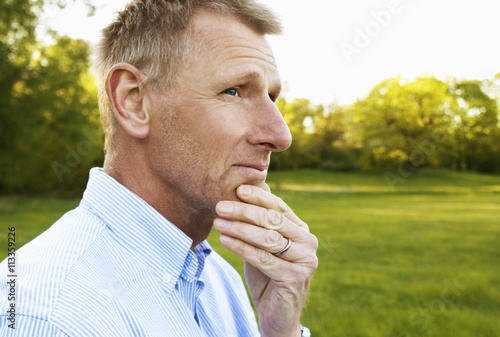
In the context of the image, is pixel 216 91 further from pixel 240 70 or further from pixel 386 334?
pixel 386 334

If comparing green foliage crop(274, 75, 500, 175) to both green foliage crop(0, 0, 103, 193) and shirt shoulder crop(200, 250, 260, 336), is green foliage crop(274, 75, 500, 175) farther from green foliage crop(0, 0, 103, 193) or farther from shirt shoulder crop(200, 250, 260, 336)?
shirt shoulder crop(200, 250, 260, 336)

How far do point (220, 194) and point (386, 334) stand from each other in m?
4.48

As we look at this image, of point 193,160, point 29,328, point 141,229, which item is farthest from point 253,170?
point 29,328

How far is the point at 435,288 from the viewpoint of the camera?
7441mm

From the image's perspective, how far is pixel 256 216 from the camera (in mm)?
1740

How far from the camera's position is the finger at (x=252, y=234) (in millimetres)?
1710

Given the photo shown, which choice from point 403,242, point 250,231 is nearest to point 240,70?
point 250,231

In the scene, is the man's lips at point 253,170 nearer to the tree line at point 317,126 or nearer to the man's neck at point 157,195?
the man's neck at point 157,195

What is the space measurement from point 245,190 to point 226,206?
0.41 feet

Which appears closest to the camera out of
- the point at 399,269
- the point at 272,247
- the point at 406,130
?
the point at 272,247

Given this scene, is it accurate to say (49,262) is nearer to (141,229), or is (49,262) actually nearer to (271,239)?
(141,229)

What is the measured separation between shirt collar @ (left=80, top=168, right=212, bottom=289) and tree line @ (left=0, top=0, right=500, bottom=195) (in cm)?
1843

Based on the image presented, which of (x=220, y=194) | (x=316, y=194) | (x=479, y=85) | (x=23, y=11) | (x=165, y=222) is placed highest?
(x=479, y=85)

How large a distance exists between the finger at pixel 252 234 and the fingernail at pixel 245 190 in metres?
0.13
